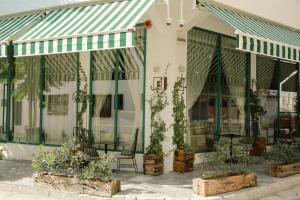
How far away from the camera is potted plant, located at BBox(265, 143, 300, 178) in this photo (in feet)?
35.9

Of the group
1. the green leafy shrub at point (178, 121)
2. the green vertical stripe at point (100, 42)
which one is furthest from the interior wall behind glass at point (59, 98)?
the green vertical stripe at point (100, 42)

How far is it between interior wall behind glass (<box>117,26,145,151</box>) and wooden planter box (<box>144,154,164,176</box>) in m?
0.78

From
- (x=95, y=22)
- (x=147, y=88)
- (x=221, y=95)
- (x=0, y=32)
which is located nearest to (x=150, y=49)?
(x=147, y=88)

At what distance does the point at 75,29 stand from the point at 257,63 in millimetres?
7857

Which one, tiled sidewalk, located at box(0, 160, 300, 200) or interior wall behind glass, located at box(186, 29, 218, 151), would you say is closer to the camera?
tiled sidewalk, located at box(0, 160, 300, 200)

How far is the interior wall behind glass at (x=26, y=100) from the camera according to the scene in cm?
1422

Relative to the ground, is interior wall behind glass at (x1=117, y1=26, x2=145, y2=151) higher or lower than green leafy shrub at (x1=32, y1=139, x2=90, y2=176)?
higher

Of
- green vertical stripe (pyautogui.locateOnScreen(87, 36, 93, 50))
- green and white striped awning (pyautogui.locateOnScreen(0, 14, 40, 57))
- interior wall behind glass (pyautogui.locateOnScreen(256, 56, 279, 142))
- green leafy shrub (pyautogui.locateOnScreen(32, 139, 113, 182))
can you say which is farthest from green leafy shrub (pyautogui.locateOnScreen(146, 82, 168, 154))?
interior wall behind glass (pyautogui.locateOnScreen(256, 56, 279, 142))

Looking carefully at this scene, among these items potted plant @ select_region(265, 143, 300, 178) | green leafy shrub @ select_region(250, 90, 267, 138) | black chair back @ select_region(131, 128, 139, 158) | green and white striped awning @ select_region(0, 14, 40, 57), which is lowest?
potted plant @ select_region(265, 143, 300, 178)

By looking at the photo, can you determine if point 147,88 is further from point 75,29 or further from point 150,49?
point 75,29

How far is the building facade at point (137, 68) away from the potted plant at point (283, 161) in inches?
79.7

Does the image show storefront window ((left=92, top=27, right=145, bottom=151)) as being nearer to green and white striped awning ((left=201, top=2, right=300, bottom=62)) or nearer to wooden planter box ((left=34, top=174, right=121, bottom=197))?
green and white striped awning ((left=201, top=2, right=300, bottom=62))

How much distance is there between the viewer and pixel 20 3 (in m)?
14.2

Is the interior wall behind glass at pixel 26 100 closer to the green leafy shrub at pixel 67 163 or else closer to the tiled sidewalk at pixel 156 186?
the tiled sidewalk at pixel 156 186
